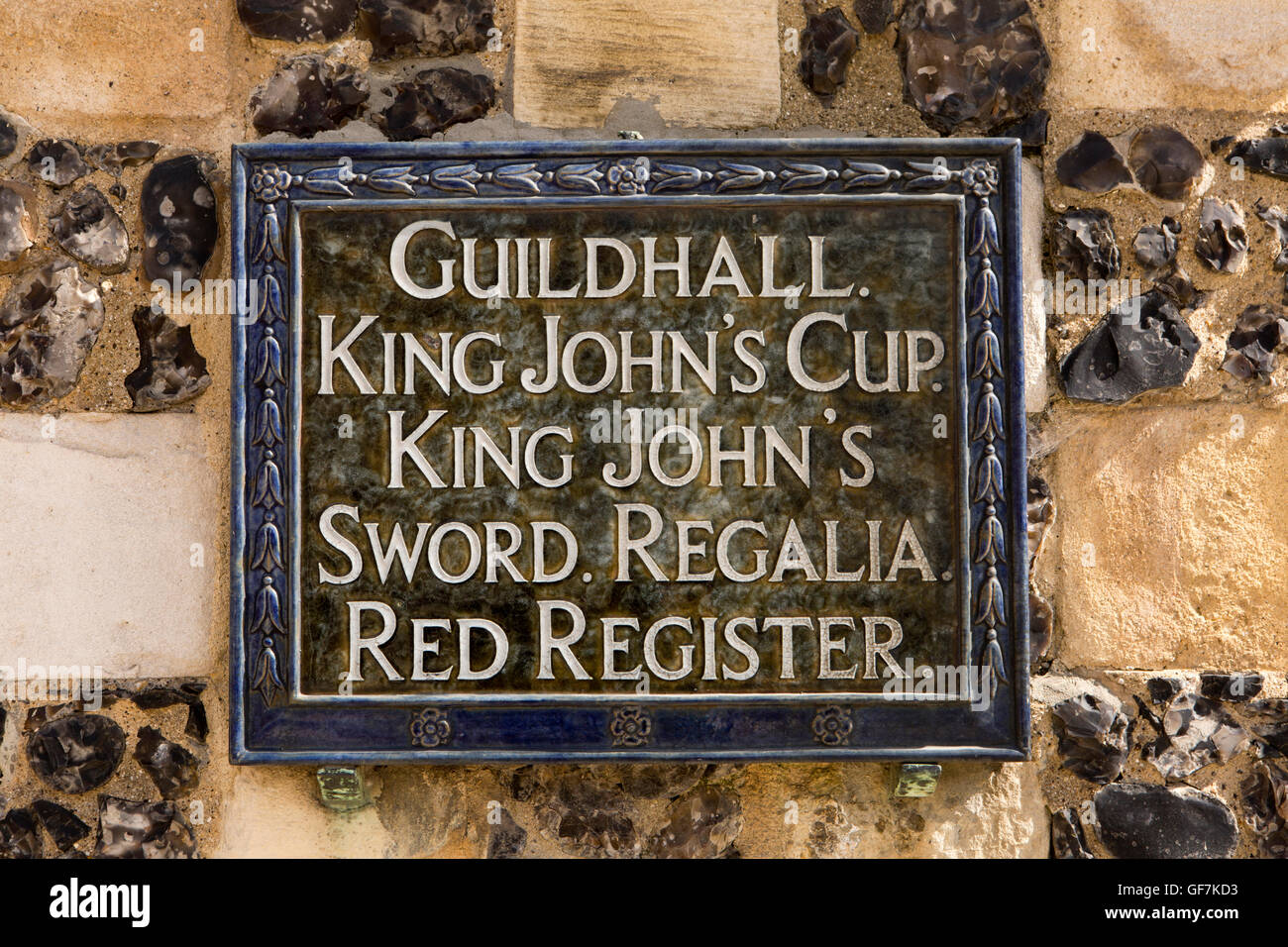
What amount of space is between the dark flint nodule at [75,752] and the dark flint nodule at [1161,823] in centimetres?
160

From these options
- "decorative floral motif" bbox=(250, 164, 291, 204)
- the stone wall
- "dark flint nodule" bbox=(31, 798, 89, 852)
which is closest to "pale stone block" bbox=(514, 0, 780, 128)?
the stone wall

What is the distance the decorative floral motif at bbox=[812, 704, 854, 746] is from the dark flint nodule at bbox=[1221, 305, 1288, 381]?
853 mm

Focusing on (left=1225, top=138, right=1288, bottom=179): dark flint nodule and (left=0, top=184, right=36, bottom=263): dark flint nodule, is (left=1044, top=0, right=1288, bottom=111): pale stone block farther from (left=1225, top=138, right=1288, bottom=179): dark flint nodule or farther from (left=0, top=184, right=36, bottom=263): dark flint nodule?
(left=0, top=184, right=36, bottom=263): dark flint nodule

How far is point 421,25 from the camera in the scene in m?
1.77

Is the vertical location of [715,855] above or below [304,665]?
below

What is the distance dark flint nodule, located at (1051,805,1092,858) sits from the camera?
1735mm

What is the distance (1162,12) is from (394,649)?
64.1 inches

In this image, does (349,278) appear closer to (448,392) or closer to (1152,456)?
(448,392)

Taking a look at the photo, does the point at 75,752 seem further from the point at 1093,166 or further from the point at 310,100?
the point at 1093,166

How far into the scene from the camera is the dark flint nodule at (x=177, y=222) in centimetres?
176

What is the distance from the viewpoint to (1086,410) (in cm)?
177

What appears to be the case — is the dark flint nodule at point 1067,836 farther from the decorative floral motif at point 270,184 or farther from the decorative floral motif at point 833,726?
the decorative floral motif at point 270,184

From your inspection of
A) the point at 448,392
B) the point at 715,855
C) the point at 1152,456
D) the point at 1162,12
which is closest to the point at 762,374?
the point at 448,392

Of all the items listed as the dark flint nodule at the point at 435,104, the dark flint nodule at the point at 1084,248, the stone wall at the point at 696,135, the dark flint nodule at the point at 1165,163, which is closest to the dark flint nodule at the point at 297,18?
the stone wall at the point at 696,135
